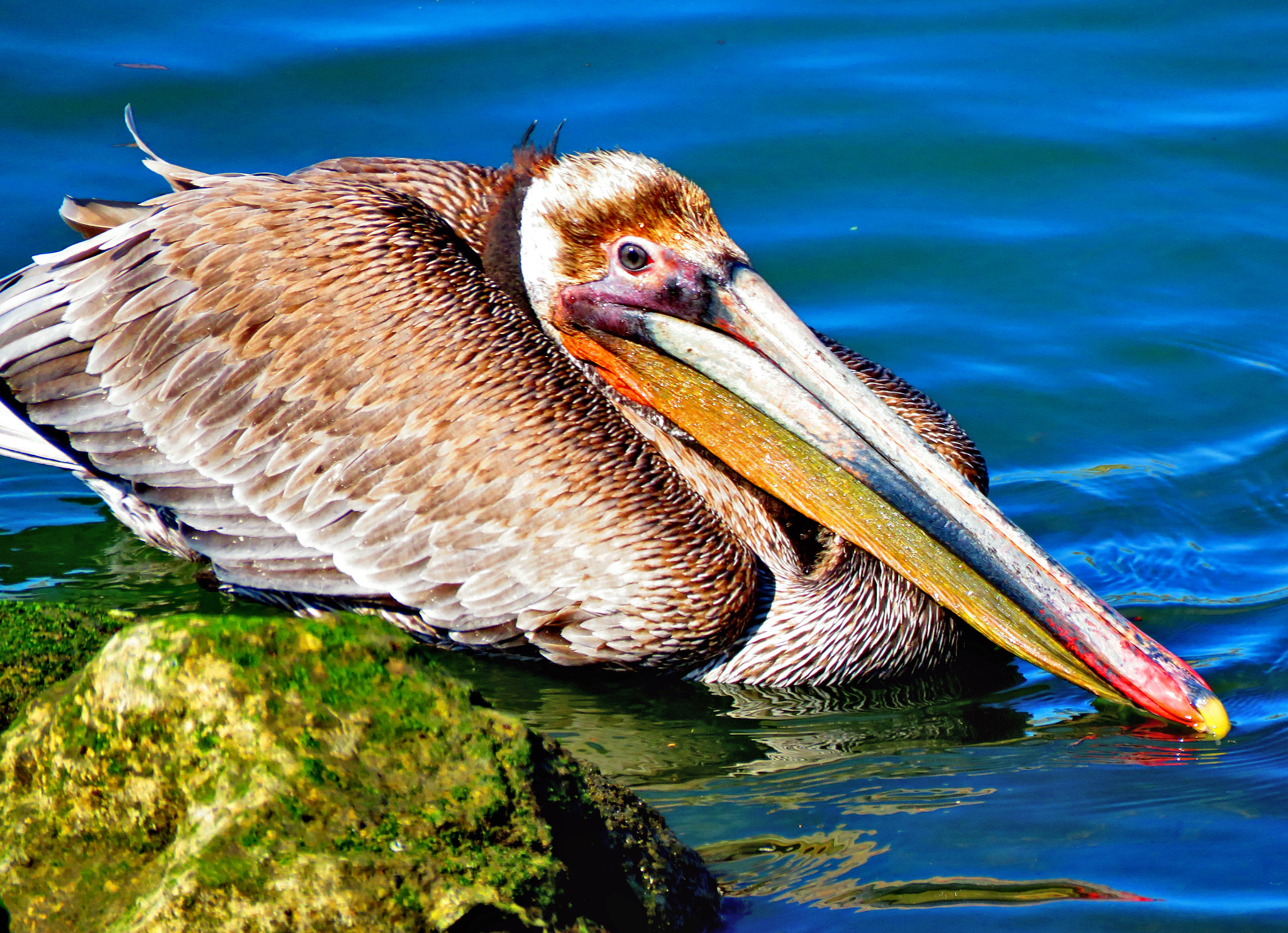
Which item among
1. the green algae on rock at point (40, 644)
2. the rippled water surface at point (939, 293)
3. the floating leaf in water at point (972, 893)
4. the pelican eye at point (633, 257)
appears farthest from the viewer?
the pelican eye at point (633, 257)

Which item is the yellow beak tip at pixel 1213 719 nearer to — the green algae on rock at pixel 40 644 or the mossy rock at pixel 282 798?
the mossy rock at pixel 282 798

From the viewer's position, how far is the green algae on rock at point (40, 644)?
3416 mm

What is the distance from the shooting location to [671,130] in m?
9.22

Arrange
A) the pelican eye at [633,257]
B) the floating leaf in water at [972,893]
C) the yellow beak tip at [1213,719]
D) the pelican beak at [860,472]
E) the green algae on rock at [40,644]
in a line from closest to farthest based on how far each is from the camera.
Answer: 1. the green algae on rock at [40,644]
2. the floating leaf in water at [972,893]
3. the yellow beak tip at [1213,719]
4. the pelican beak at [860,472]
5. the pelican eye at [633,257]

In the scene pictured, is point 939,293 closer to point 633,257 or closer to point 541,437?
point 633,257

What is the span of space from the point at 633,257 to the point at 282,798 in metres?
3.06

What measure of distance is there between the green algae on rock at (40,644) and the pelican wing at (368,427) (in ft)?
5.14

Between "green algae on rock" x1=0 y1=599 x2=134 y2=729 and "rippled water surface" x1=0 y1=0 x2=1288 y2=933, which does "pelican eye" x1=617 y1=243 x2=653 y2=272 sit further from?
"green algae on rock" x1=0 y1=599 x2=134 y2=729

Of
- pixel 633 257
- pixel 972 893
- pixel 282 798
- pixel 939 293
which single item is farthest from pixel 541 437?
pixel 939 293

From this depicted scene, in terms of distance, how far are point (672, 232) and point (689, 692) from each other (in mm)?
1669

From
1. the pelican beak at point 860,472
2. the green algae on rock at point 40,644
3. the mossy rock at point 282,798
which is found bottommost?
the mossy rock at point 282,798

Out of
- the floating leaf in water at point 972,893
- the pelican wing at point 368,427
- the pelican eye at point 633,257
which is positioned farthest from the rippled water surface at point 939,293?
the pelican eye at point 633,257

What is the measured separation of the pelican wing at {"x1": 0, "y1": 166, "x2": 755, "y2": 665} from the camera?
516 centimetres

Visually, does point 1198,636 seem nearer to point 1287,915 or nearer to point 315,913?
point 1287,915
